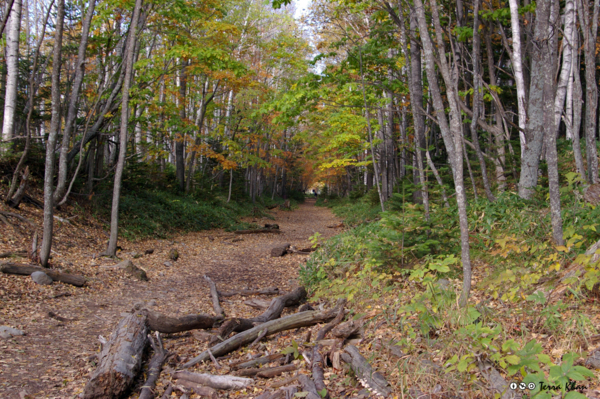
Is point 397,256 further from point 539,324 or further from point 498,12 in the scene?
point 498,12

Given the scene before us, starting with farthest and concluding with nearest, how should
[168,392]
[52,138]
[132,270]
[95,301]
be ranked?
[132,270] < [52,138] < [95,301] < [168,392]

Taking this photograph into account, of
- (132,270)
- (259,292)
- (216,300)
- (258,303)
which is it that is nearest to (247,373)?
(258,303)

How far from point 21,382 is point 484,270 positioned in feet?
17.5

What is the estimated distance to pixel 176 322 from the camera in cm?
456

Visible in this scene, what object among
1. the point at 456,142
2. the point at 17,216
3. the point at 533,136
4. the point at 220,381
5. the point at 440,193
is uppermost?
the point at 533,136

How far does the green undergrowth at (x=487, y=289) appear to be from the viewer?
8.79 ft

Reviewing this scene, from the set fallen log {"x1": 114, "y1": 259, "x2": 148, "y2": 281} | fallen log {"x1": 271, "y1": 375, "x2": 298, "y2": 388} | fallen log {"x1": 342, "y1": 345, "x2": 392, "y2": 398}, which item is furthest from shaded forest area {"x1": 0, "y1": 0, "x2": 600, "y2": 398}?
fallen log {"x1": 114, "y1": 259, "x2": 148, "y2": 281}

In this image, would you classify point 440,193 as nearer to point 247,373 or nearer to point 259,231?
point 247,373

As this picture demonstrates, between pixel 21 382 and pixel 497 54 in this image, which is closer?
pixel 21 382

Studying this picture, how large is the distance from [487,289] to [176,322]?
149 inches

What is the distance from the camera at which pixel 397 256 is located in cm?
538

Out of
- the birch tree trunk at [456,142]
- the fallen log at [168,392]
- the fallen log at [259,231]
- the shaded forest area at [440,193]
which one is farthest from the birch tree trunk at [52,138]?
the fallen log at [259,231]

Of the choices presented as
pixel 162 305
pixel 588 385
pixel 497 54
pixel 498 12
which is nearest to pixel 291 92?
pixel 498 12

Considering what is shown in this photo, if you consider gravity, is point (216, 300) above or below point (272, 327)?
below
